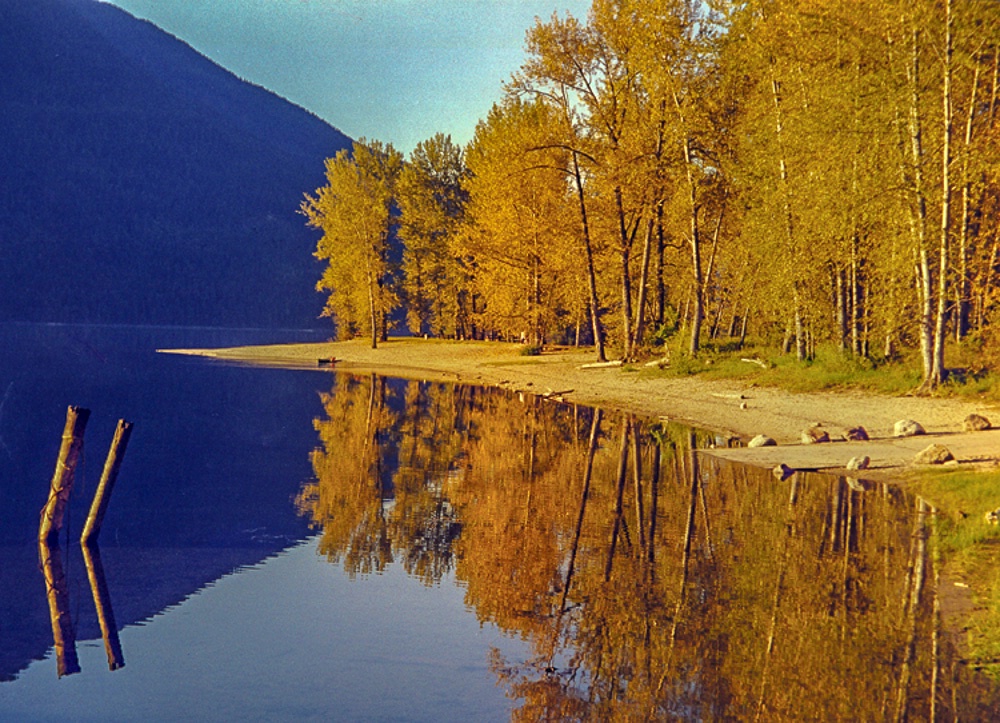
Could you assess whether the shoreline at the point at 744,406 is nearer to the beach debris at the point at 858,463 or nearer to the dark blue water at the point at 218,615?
the beach debris at the point at 858,463

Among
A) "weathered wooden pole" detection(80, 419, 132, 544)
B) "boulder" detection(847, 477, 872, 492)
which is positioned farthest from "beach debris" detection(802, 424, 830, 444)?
"weathered wooden pole" detection(80, 419, 132, 544)

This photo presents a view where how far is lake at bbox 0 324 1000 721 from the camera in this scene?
302 inches

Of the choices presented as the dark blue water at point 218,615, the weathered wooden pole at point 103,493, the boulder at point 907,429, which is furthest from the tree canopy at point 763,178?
the weathered wooden pole at point 103,493

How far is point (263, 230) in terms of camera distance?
198750 millimetres

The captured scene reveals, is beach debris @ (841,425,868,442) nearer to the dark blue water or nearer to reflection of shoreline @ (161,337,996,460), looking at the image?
reflection of shoreline @ (161,337,996,460)

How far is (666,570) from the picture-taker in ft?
36.8

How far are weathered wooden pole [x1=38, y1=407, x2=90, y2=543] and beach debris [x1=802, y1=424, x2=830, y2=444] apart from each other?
14.2m

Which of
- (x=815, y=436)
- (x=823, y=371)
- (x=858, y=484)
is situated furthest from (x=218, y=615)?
(x=823, y=371)

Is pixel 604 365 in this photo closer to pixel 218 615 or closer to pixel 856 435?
pixel 856 435

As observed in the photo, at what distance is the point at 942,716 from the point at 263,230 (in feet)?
658

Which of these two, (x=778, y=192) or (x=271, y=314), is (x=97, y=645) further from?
(x=271, y=314)

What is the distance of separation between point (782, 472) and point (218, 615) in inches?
425

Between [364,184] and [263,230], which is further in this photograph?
[263,230]

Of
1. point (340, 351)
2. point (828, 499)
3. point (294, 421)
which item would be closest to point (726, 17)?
point (294, 421)
